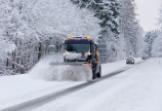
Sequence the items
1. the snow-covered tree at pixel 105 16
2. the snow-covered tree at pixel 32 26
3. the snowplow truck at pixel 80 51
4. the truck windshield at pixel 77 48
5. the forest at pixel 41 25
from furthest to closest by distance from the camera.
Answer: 1. the snow-covered tree at pixel 105 16
2. the snow-covered tree at pixel 32 26
3. the forest at pixel 41 25
4. the truck windshield at pixel 77 48
5. the snowplow truck at pixel 80 51

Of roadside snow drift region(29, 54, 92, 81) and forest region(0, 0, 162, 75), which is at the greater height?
forest region(0, 0, 162, 75)

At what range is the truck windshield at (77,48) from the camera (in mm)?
25188

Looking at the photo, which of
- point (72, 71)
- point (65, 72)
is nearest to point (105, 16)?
point (72, 71)

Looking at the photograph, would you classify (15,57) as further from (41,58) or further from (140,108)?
(140,108)

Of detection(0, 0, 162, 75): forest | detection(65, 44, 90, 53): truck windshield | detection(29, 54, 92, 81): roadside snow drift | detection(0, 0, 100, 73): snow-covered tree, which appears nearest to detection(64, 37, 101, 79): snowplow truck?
detection(65, 44, 90, 53): truck windshield

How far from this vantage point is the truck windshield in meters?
25.2

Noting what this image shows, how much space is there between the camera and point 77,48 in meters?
25.4

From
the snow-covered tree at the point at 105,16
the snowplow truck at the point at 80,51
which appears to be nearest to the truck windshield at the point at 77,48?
the snowplow truck at the point at 80,51

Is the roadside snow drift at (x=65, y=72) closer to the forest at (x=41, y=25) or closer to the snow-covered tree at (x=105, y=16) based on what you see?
the forest at (x=41, y=25)

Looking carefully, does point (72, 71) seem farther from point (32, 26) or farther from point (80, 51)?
point (32, 26)

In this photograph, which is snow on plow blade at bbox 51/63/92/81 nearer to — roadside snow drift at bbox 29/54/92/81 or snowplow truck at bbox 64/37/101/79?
roadside snow drift at bbox 29/54/92/81

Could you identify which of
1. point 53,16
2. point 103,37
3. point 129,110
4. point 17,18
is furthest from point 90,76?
point 103,37

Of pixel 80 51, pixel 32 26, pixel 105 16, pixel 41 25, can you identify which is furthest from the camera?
pixel 105 16

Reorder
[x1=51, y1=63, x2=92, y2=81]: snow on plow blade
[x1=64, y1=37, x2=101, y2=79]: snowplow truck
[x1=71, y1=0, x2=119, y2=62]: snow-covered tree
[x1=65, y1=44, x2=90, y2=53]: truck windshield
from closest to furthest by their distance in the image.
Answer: [x1=51, y1=63, x2=92, y2=81]: snow on plow blade, [x1=64, y1=37, x2=101, y2=79]: snowplow truck, [x1=65, y1=44, x2=90, y2=53]: truck windshield, [x1=71, y1=0, x2=119, y2=62]: snow-covered tree
